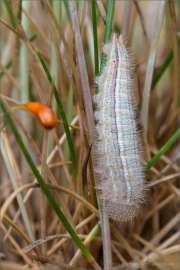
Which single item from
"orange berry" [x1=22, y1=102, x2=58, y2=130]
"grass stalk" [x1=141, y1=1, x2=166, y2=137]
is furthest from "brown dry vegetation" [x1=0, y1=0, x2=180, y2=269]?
"orange berry" [x1=22, y1=102, x2=58, y2=130]

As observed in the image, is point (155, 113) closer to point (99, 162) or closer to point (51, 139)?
point (51, 139)

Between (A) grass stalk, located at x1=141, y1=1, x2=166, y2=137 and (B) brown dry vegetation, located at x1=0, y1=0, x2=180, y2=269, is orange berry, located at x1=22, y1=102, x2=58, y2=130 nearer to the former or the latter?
(B) brown dry vegetation, located at x1=0, y1=0, x2=180, y2=269

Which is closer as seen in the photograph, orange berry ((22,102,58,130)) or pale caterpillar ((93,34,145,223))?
orange berry ((22,102,58,130))

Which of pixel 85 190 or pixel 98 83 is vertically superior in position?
pixel 98 83

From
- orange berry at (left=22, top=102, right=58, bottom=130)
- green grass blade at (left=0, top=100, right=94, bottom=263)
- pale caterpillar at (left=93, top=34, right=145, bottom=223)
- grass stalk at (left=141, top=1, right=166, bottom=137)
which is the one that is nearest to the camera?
orange berry at (left=22, top=102, right=58, bottom=130)

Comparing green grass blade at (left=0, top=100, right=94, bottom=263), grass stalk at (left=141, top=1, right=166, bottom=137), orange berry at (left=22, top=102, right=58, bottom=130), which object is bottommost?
green grass blade at (left=0, top=100, right=94, bottom=263)

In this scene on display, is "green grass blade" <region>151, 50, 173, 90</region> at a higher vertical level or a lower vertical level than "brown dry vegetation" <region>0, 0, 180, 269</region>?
higher

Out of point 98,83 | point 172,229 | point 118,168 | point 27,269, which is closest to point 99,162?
point 118,168

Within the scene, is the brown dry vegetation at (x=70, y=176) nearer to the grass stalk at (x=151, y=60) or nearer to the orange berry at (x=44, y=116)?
the grass stalk at (x=151, y=60)

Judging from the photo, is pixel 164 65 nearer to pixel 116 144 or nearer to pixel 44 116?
pixel 116 144

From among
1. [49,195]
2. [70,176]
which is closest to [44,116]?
[49,195]
